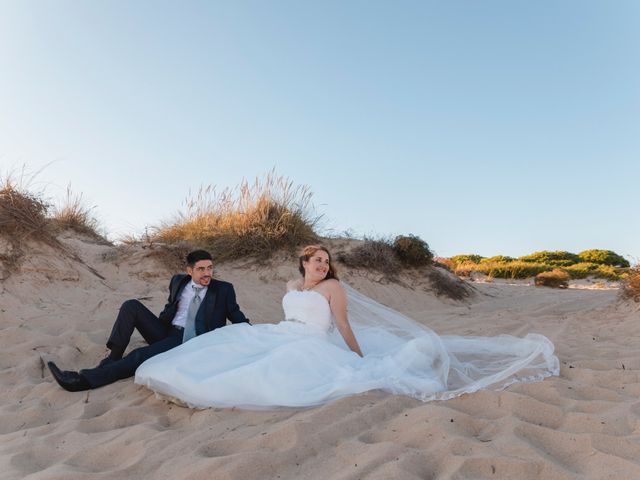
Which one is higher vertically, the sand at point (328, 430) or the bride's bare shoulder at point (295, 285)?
the bride's bare shoulder at point (295, 285)

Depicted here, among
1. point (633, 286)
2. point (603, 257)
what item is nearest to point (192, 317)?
point (633, 286)

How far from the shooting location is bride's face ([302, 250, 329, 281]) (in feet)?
14.8

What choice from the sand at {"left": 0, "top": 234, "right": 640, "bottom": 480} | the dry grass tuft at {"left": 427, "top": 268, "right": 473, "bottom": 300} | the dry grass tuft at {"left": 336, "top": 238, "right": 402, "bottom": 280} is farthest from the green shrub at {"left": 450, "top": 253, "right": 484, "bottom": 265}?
the sand at {"left": 0, "top": 234, "right": 640, "bottom": 480}

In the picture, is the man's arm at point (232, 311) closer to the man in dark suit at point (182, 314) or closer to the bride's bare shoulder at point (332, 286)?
the man in dark suit at point (182, 314)

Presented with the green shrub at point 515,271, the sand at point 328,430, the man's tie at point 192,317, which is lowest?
the sand at point 328,430

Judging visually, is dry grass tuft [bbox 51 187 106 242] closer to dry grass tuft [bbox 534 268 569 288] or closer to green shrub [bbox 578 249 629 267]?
dry grass tuft [bbox 534 268 569 288]

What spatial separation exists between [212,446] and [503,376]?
1.98 metres

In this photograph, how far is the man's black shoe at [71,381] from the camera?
4.11m

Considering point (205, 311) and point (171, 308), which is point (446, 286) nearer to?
point (205, 311)

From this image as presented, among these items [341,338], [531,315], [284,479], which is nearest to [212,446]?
[284,479]

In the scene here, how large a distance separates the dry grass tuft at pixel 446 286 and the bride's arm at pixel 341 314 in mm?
6464

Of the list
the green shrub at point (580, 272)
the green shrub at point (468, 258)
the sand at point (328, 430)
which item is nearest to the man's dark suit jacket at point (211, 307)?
the sand at point (328, 430)

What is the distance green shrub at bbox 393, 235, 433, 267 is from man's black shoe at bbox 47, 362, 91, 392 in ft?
24.7

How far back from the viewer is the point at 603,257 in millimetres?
23750
